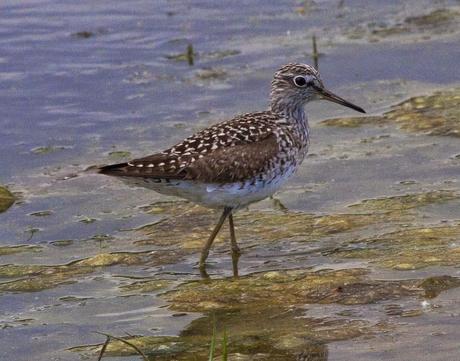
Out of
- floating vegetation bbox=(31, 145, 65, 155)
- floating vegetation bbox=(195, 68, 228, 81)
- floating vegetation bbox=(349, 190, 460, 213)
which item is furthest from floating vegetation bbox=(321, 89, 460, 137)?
floating vegetation bbox=(31, 145, 65, 155)

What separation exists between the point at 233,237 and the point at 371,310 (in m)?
1.44

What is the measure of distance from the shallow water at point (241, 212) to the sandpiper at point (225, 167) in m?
0.40

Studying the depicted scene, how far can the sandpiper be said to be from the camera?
7227mm

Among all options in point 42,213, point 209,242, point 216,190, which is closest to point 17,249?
point 42,213

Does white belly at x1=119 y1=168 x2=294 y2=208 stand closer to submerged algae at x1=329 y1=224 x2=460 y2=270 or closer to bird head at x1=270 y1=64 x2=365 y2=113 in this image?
submerged algae at x1=329 y1=224 x2=460 y2=270

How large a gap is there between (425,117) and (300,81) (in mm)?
1765

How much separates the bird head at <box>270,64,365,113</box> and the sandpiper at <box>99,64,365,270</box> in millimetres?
438

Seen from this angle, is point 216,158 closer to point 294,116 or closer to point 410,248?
point 294,116

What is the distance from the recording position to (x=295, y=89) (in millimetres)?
8258

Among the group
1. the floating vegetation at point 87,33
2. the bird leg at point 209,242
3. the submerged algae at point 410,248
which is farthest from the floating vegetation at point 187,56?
the submerged algae at point 410,248

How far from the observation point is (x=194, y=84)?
1094 centimetres

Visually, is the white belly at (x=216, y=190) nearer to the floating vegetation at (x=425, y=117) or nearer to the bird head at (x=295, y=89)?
the bird head at (x=295, y=89)

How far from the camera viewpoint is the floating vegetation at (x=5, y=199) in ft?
28.4

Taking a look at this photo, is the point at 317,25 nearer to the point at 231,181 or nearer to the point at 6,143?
the point at 6,143
